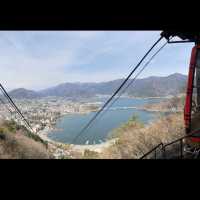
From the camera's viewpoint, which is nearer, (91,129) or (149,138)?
(149,138)

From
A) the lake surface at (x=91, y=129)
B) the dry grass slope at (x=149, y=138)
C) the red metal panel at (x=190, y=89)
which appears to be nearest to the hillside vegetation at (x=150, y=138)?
the dry grass slope at (x=149, y=138)

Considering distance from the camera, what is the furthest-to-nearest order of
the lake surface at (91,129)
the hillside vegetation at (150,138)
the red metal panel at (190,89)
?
the lake surface at (91,129) → the hillside vegetation at (150,138) → the red metal panel at (190,89)

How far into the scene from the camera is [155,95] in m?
174

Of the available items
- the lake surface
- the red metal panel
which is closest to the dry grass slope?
the lake surface

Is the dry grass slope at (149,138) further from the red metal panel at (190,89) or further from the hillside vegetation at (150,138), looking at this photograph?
the red metal panel at (190,89)

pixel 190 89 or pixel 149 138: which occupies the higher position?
pixel 190 89

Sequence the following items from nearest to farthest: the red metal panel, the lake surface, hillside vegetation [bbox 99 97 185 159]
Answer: the red metal panel
hillside vegetation [bbox 99 97 185 159]
the lake surface

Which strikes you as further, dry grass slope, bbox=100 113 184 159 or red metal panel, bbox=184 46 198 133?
dry grass slope, bbox=100 113 184 159

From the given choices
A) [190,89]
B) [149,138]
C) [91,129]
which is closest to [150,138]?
[149,138]

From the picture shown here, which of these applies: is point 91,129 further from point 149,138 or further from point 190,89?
point 190,89

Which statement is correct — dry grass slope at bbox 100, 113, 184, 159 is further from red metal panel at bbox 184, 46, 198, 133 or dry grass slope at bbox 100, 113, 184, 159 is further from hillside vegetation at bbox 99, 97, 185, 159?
red metal panel at bbox 184, 46, 198, 133
